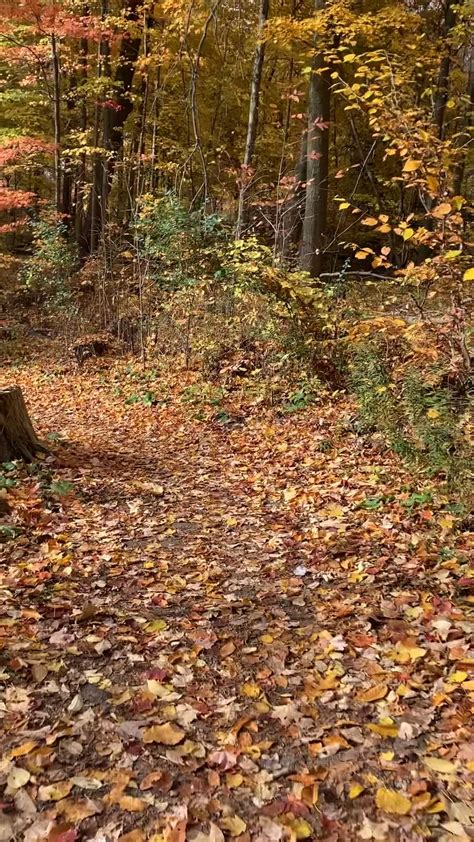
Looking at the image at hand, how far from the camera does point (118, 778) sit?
2.58 meters

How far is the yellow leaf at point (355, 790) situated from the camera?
2462mm

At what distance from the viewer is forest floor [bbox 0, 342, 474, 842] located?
2.44 metres

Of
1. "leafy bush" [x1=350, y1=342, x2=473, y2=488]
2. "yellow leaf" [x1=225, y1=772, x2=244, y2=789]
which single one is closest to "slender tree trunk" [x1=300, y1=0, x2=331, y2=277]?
"leafy bush" [x1=350, y1=342, x2=473, y2=488]

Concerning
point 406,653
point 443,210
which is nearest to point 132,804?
point 406,653

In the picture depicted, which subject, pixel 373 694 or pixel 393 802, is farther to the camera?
pixel 373 694

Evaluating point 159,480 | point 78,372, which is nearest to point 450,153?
point 159,480

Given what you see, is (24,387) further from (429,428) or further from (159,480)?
(429,428)

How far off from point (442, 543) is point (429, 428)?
0.93 meters

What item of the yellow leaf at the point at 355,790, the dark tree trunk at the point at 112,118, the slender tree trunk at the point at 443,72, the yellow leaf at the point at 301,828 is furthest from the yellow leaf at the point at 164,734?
the slender tree trunk at the point at 443,72

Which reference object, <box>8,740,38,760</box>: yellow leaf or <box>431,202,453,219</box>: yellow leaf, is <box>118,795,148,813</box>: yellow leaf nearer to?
<box>8,740,38,760</box>: yellow leaf

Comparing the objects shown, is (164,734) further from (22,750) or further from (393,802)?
(393,802)

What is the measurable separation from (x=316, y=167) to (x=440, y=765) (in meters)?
9.34

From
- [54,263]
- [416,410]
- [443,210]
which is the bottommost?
[54,263]

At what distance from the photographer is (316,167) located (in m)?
10.1
